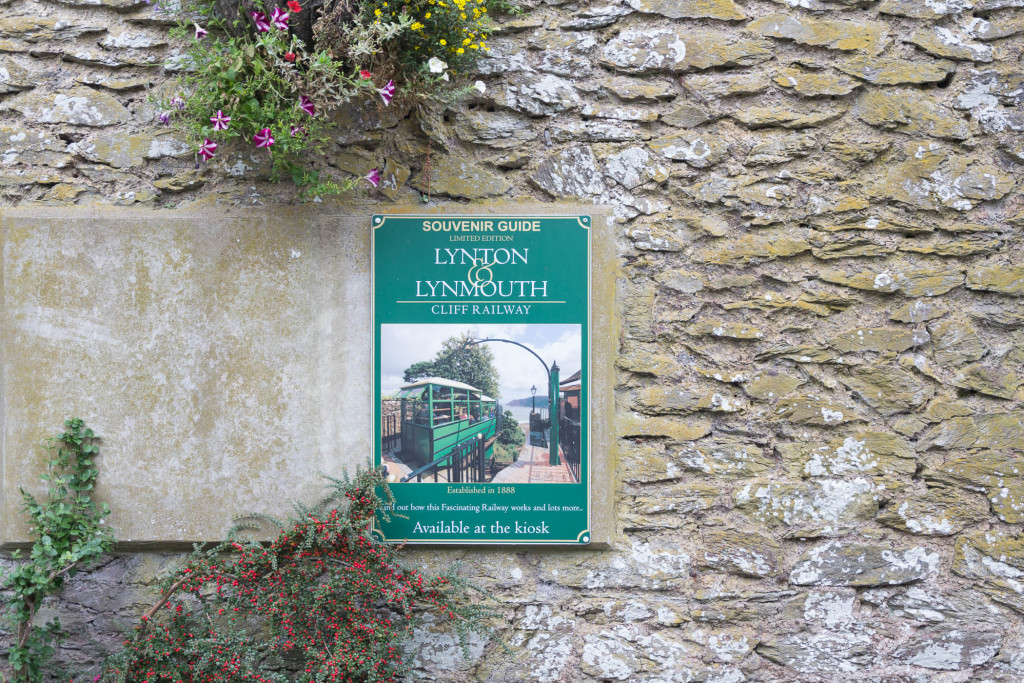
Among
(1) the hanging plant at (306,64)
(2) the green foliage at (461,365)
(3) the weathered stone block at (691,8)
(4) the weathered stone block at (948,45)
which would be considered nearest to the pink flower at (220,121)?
(1) the hanging plant at (306,64)

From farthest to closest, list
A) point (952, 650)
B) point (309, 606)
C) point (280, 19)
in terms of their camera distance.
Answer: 1. point (952, 650)
2. point (309, 606)
3. point (280, 19)

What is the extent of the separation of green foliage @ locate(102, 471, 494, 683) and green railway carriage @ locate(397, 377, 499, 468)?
20 cm

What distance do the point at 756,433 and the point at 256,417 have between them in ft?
6.65

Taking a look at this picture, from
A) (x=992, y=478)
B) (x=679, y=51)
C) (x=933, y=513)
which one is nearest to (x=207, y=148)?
(x=679, y=51)

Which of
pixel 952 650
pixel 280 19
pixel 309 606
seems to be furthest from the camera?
pixel 952 650

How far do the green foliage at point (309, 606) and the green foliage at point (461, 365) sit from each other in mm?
450

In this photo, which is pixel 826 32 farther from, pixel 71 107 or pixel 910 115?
pixel 71 107

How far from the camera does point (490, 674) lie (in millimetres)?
2639

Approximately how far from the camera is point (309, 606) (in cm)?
246

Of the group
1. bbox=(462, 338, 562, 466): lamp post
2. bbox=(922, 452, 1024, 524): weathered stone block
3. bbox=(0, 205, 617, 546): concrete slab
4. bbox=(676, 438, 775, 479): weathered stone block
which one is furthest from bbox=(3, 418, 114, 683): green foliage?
bbox=(922, 452, 1024, 524): weathered stone block

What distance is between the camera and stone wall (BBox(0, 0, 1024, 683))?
2635 millimetres

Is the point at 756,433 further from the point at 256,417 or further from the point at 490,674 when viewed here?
the point at 256,417

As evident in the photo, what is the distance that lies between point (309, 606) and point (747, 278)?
2.14 m

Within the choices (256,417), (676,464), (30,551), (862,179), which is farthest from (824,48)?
(30,551)
